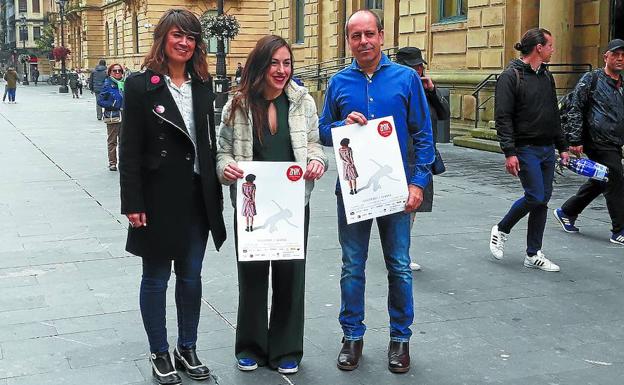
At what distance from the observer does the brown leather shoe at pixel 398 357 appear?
4691 mm

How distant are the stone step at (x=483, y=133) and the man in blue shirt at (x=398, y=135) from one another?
13.8 meters

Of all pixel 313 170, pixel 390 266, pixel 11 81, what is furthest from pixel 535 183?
pixel 11 81

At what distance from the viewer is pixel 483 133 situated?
18.6 meters

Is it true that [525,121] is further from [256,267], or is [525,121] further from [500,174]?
[500,174]

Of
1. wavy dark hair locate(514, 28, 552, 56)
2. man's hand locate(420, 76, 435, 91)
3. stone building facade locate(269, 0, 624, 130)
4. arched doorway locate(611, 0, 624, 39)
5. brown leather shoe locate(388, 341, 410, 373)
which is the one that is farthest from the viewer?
stone building facade locate(269, 0, 624, 130)

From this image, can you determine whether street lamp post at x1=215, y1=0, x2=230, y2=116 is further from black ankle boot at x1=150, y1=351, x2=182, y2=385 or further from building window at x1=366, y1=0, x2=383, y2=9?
black ankle boot at x1=150, y1=351, x2=182, y2=385

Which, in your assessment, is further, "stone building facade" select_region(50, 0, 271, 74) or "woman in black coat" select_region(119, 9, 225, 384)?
"stone building facade" select_region(50, 0, 271, 74)

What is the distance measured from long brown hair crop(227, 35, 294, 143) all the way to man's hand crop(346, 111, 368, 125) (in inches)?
15.3

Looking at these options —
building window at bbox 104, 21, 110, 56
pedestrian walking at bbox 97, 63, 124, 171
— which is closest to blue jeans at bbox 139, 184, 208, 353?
pedestrian walking at bbox 97, 63, 124, 171

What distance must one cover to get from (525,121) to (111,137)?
9074 millimetres

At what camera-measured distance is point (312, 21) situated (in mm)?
30703

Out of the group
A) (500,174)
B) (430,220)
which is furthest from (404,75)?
(500,174)

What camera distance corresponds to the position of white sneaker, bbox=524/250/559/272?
7.08m

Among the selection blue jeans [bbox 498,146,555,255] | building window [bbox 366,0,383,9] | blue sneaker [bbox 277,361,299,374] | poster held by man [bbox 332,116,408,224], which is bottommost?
blue sneaker [bbox 277,361,299,374]
